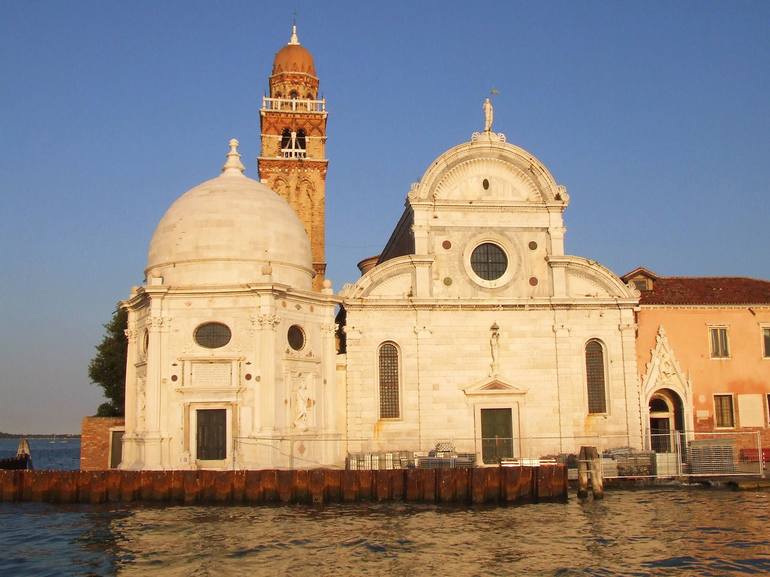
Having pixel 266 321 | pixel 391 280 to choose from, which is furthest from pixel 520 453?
pixel 266 321

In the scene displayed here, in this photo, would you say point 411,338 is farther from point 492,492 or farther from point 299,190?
point 299,190

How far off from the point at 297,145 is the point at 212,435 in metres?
24.4

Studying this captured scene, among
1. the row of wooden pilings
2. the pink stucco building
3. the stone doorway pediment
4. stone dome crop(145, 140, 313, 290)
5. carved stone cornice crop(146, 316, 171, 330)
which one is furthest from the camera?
the pink stucco building

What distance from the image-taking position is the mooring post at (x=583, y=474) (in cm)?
2756

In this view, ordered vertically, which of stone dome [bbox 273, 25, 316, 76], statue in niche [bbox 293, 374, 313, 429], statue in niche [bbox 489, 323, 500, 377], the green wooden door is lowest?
the green wooden door

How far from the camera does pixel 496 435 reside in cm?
3409

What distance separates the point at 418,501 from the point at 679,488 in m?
9.40

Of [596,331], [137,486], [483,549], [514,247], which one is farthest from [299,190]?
[483,549]

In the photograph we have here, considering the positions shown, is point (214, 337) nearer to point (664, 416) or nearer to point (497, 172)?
point (497, 172)

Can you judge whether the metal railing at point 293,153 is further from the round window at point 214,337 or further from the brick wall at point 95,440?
the round window at point 214,337

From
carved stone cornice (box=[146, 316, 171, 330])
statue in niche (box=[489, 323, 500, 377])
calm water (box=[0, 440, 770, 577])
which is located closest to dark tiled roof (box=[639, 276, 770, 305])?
statue in niche (box=[489, 323, 500, 377])

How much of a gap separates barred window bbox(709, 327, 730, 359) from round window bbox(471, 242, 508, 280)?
973 cm

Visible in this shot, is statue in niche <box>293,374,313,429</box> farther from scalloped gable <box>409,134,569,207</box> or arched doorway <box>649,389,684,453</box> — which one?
arched doorway <box>649,389,684,453</box>

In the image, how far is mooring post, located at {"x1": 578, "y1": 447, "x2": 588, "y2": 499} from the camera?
27.6 meters
